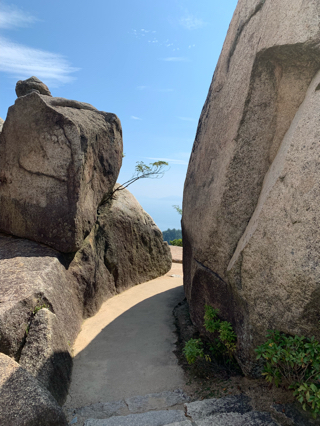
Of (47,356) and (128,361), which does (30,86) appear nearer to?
(47,356)

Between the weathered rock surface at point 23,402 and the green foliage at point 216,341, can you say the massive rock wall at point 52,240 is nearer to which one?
the weathered rock surface at point 23,402

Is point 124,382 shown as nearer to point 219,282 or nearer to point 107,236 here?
point 219,282

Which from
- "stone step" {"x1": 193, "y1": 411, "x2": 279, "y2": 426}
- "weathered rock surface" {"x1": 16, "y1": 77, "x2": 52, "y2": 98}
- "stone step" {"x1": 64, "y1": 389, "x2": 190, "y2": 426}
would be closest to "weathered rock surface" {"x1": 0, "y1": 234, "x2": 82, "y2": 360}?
"stone step" {"x1": 64, "y1": 389, "x2": 190, "y2": 426}

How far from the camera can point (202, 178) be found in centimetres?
629

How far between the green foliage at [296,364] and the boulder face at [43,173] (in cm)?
436

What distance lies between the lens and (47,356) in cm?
478

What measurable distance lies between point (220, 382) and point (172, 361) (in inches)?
44.4

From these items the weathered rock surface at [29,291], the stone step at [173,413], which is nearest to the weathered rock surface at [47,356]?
the weathered rock surface at [29,291]

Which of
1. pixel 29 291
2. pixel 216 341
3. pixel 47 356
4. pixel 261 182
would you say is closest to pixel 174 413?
pixel 216 341

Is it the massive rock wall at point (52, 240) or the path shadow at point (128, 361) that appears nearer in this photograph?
the massive rock wall at point (52, 240)

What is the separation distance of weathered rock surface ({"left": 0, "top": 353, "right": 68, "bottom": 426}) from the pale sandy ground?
1.18 m

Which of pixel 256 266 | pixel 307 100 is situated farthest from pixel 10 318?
pixel 307 100

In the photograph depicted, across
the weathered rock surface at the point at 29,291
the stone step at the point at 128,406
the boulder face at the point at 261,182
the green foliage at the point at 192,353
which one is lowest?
the stone step at the point at 128,406

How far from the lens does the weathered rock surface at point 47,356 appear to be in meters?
4.59
